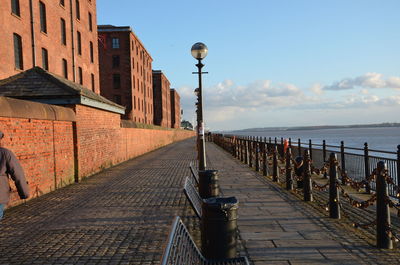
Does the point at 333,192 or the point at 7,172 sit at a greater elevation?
the point at 7,172

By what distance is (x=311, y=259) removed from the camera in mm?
4539

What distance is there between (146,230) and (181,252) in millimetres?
3289

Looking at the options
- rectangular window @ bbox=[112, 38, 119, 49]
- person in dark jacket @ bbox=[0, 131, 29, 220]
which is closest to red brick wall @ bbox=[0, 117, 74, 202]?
person in dark jacket @ bbox=[0, 131, 29, 220]

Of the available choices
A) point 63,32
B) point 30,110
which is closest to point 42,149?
point 30,110

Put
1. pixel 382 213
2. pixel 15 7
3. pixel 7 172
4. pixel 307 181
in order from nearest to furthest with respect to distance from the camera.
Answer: pixel 7 172 < pixel 382 213 < pixel 307 181 < pixel 15 7

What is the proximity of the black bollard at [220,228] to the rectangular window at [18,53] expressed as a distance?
20898 mm

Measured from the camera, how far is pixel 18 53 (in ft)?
69.6

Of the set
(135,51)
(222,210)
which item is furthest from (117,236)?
(135,51)

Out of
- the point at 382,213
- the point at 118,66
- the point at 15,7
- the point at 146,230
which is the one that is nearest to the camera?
the point at 382,213

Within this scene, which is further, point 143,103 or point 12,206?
point 143,103

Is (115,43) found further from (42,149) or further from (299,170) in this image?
(299,170)

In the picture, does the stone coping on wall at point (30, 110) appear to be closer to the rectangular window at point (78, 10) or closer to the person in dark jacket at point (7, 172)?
the person in dark jacket at point (7, 172)

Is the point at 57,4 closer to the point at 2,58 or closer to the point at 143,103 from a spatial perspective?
the point at 2,58

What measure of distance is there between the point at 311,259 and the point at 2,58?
20.0 meters
